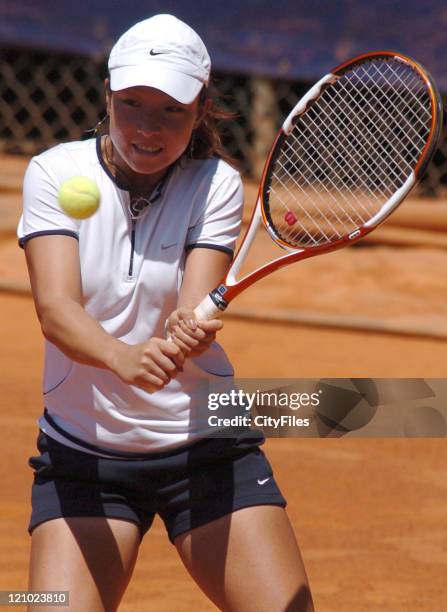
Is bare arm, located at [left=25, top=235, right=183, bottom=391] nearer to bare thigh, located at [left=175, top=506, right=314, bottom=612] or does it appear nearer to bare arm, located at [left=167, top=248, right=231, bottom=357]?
bare arm, located at [left=167, top=248, right=231, bottom=357]

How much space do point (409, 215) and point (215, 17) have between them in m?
1.46

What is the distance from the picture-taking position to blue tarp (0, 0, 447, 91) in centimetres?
624

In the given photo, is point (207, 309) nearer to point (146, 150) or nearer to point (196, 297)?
point (196, 297)

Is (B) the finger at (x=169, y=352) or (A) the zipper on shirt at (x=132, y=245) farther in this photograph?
(A) the zipper on shirt at (x=132, y=245)

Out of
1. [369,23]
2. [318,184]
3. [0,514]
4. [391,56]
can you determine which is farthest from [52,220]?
[369,23]

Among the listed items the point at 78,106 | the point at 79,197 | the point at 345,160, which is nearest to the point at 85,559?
the point at 79,197

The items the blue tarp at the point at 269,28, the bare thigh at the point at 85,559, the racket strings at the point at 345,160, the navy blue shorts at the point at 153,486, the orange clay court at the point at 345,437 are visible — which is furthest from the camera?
the blue tarp at the point at 269,28

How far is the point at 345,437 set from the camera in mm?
4488

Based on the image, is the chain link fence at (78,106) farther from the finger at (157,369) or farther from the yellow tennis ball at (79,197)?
the finger at (157,369)

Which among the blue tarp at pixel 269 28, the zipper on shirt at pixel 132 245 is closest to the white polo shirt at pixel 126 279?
the zipper on shirt at pixel 132 245

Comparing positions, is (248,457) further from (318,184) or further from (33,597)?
(318,184)

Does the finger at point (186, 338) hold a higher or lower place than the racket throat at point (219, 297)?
lower

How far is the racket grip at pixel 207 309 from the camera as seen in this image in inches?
92.6

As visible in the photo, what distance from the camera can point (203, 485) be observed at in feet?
8.09
